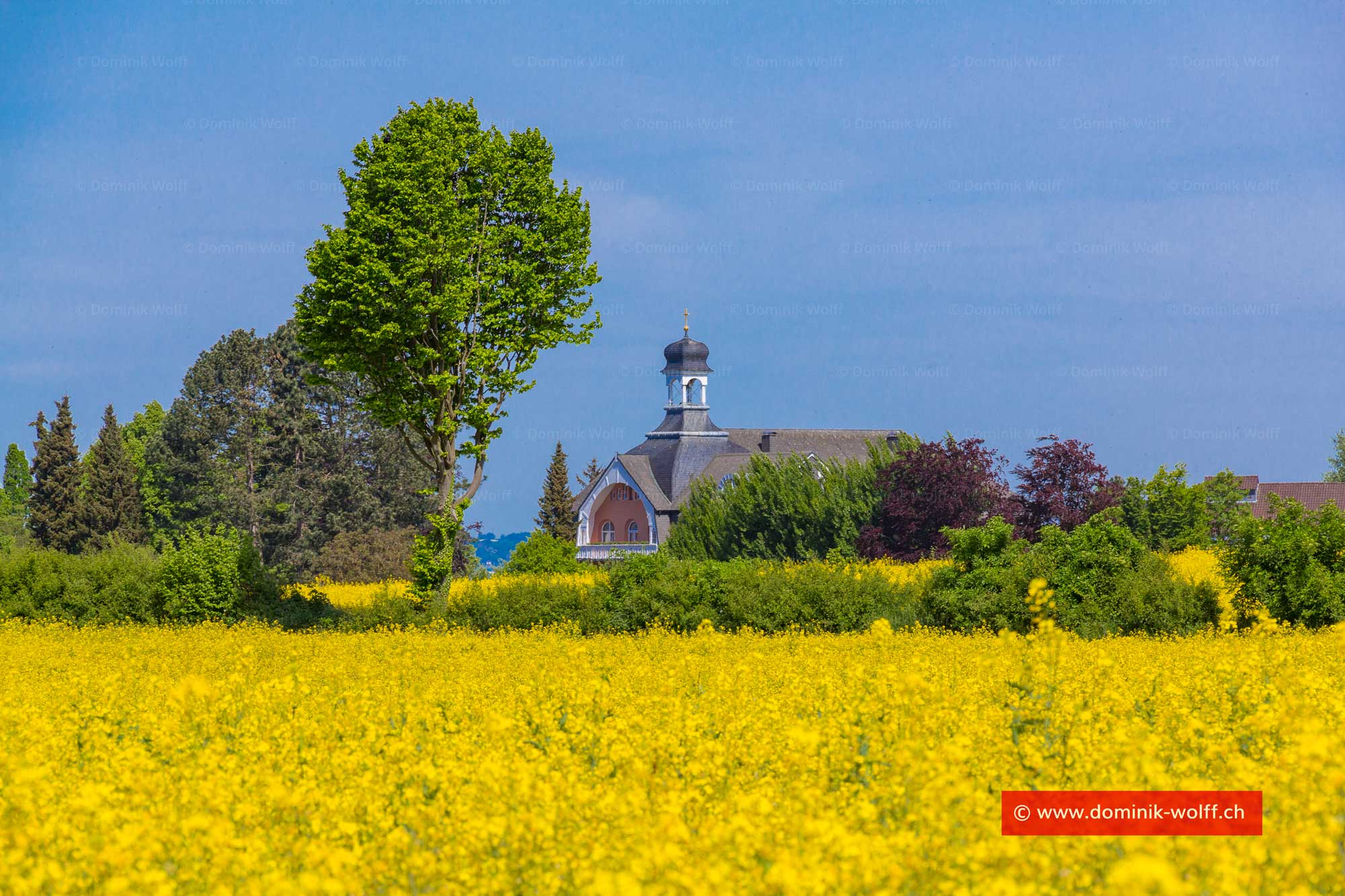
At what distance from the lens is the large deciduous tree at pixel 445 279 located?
28.9 metres

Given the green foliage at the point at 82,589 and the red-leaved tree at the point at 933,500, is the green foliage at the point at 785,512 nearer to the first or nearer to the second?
the red-leaved tree at the point at 933,500

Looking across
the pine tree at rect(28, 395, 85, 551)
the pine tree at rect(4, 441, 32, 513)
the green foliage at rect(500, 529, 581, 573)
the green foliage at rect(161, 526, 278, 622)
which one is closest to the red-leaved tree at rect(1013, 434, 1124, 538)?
the green foliage at rect(500, 529, 581, 573)

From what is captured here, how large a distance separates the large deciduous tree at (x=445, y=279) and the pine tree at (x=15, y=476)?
8698 centimetres

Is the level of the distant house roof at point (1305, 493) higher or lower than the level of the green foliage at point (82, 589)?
higher

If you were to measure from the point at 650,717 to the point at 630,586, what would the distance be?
1568 centimetres

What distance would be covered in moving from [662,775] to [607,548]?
67.6 meters

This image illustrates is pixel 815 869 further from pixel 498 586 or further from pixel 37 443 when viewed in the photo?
pixel 37 443

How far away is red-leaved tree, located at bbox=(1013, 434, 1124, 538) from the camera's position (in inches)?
2031

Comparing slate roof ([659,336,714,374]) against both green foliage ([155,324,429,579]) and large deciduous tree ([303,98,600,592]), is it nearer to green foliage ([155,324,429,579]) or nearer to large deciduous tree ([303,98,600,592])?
green foliage ([155,324,429,579])

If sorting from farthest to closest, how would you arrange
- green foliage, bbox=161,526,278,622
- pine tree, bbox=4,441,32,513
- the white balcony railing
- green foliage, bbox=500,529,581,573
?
pine tree, bbox=4,441,32,513, the white balcony railing, green foliage, bbox=500,529,581,573, green foliage, bbox=161,526,278,622

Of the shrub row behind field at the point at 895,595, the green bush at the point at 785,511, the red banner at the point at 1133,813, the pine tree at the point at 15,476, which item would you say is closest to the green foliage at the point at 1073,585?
the shrub row behind field at the point at 895,595

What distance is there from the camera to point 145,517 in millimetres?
69000

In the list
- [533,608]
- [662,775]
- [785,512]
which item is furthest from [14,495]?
[662,775]

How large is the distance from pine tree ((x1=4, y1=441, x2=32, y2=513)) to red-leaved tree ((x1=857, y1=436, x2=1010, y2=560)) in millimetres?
78546
